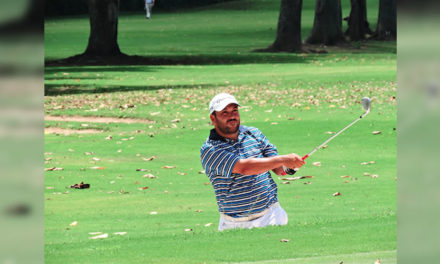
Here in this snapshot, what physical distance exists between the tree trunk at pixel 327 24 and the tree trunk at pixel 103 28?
1172cm

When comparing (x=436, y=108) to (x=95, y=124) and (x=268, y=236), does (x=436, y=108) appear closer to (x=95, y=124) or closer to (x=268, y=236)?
(x=268, y=236)

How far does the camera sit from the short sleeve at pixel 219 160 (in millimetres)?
6320

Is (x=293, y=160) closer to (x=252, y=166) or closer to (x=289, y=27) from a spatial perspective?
(x=252, y=166)

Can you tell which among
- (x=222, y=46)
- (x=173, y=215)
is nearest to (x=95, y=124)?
(x=173, y=215)

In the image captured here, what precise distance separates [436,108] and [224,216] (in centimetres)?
519

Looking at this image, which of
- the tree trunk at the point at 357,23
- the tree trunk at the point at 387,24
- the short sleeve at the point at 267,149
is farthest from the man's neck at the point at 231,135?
the tree trunk at the point at 387,24

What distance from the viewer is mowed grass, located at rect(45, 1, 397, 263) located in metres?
6.12

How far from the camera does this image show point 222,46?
4581cm

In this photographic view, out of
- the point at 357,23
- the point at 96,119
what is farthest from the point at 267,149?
the point at 357,23

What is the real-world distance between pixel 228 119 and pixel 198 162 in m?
7.17

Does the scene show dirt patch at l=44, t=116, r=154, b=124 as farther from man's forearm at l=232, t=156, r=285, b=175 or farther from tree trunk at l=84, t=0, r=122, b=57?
tree trunk at l=84, t=0, r=122, b=57

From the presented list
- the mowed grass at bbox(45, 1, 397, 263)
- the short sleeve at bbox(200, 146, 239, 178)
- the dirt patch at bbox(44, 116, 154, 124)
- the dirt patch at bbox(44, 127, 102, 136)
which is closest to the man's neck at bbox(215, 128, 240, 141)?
the short sleeve at bbox(200, 146, 239, 178)

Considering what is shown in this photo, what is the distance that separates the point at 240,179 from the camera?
21.6 feet

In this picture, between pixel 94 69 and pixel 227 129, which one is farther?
pixel 94 69
